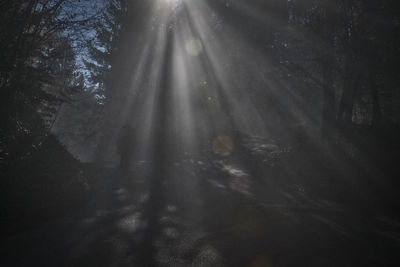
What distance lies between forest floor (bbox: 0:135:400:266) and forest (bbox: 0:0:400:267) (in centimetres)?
4

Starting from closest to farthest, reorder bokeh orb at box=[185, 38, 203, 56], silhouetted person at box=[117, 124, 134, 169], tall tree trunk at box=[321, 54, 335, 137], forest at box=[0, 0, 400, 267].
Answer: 1. forest at box=[0, 0, 400, 267]
2. silhouetted person at box=[117, 124, 134, 169]
3. tall tree trunk at box=[321, 54, 335, 137]
4. bokeh orb at box=[185, 38, 203, 56]

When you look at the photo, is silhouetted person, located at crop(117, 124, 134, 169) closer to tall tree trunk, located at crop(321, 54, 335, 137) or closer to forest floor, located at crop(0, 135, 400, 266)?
forest floor, located at crop(0, 135, 400, 266)

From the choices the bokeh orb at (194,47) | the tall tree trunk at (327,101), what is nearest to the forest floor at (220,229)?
the tall tree trunk at (327,101)

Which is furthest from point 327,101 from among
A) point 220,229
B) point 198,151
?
point 220,229

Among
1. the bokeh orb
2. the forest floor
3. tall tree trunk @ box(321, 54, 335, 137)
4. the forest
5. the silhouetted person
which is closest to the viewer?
the forest floor

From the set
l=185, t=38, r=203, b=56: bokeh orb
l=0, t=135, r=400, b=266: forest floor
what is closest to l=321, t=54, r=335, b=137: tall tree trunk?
l=0, t=135, r=400, b=266: forest floor

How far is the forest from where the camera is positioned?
5.68 meters

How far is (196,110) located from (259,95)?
19.3 feet

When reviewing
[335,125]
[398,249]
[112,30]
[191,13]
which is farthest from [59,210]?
[112,30]

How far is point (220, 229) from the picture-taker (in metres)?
6.43

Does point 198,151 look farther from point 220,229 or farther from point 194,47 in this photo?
point 220,229

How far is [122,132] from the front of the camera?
15.8m

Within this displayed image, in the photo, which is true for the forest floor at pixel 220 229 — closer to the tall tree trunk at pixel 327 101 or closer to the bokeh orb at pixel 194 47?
the tall tree trunk at pixel 327 101

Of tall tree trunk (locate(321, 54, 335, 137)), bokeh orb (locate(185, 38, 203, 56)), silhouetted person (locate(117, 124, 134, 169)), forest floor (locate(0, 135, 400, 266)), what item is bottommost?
forest floor (locate(0, 135, 400, 266))
